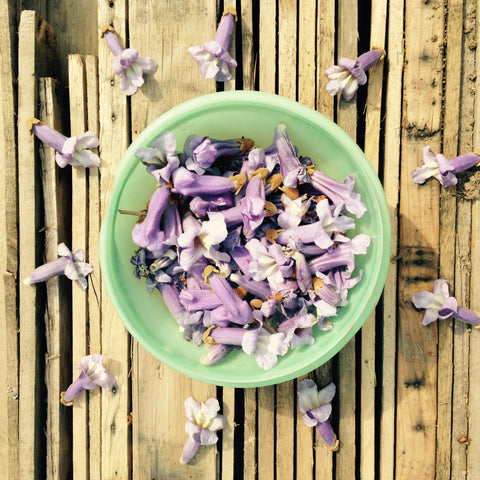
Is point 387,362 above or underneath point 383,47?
underneath

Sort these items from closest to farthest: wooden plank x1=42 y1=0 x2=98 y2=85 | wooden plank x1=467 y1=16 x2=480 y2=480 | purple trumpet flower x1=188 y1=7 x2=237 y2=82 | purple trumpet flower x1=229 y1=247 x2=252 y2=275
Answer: purple trumpet flower x1=229 y1=247 x2=252 y2=275 < purple trumpet flower x1=188 y1=7 x2=237 y2=82 < wooden plank x1=467 y1=16 x2=480 y2=480 < wooden plank x1=42 y1=0 x2=98 y2=85

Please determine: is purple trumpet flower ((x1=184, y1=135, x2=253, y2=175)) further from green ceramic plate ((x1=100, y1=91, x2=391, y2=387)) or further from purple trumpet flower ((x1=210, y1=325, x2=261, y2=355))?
purple trumpet flower ((x1=210, y1=325, x2=261, y2=355))

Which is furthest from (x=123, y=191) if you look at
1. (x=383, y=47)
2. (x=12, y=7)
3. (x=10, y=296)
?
(x=383, y=47)

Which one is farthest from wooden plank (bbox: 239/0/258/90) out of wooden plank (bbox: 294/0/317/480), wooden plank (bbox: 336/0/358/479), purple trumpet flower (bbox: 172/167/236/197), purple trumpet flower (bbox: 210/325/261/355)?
purple trumpet flower (bbox: 210/325/261/355)

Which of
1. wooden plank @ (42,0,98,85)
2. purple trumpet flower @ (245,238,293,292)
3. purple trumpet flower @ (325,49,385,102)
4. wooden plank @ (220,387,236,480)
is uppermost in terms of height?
wooden plank @ (42,0,98,85)

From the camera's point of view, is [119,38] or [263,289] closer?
[263,289]

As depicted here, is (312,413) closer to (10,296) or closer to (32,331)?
(32,331)

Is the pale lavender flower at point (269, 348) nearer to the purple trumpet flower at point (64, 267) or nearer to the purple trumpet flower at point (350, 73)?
the purple trumpet flower at point (64, 267)

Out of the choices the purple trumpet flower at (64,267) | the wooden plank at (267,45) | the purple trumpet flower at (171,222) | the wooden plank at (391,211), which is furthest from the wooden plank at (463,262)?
the purple trumpet flower at (64,267)
